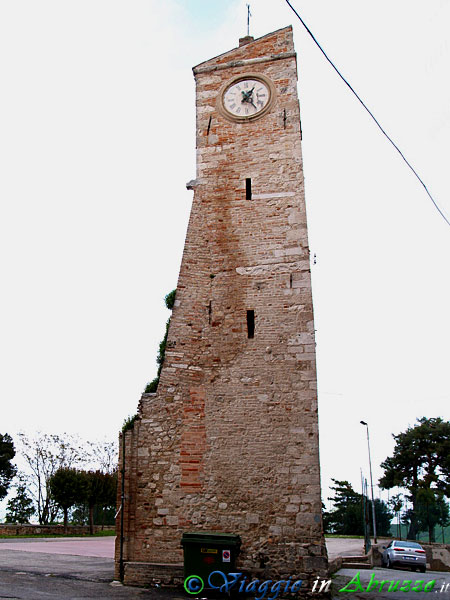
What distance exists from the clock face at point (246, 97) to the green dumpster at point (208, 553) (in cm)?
956

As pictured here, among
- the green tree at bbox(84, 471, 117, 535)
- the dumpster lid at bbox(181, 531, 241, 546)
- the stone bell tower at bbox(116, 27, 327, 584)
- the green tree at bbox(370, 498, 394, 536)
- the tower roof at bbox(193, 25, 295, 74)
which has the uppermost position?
the tower roof at bbox(193, 25, 295, 74)

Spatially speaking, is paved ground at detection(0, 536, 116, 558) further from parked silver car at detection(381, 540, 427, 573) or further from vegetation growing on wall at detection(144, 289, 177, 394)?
parked silver car at detection(381, 540, 427, 573)

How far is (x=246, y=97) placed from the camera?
1338 cm

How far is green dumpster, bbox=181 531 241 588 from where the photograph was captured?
9336 mm

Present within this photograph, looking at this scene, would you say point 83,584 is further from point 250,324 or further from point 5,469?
point 5,469

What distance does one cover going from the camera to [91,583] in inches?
404

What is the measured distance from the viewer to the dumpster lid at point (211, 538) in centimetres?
938

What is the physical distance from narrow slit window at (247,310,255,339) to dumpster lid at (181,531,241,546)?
4.02 meters

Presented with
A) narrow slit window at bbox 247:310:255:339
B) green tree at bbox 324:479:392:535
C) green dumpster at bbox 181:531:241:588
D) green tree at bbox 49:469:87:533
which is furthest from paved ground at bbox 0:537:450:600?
green tree at bbox 324:479:392:535

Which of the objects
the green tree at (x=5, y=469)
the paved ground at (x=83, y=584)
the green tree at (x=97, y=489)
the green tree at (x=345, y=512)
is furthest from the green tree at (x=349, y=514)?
the paved ground at (x=83, y=584)

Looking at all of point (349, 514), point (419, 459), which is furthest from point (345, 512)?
point (419, 459)

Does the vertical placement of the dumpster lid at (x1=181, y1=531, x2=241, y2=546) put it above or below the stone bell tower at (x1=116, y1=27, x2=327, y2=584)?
below

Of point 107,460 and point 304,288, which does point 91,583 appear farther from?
point 107,460

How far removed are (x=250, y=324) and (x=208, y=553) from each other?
15.3 feet
